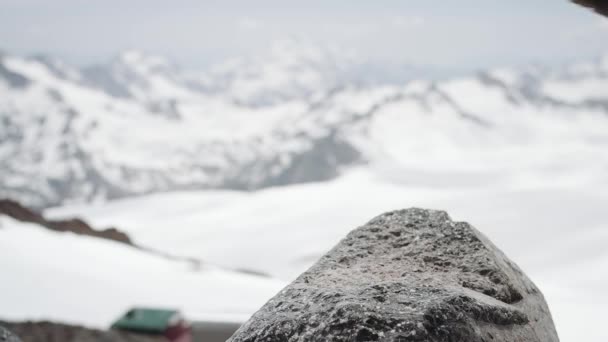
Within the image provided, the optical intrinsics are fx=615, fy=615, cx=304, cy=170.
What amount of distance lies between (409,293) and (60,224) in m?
51.9

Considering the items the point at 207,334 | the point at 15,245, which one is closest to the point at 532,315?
the point at 207,334

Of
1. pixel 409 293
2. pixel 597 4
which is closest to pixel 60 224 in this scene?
pixel 409 293

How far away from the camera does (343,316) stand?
369 cm

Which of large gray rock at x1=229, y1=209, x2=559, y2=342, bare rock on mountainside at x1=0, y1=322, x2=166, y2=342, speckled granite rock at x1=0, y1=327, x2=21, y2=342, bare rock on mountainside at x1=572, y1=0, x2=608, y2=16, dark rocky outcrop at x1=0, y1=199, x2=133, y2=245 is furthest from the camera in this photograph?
dark rocky outcrop at x1=0, y1=199, x2=133, y2=245

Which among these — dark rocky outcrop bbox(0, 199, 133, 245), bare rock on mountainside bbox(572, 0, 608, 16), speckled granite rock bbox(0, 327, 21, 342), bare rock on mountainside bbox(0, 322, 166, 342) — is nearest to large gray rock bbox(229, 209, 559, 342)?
bare rock on mountainside bbox(572, 0, 608, 16)

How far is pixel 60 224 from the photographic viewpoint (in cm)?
5128

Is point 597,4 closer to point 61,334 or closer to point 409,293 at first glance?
point 409,293

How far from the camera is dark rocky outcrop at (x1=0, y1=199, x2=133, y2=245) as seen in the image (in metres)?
49.1

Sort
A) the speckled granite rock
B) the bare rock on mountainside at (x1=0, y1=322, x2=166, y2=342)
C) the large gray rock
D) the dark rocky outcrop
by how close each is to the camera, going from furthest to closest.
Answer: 1. the dark rocky outcrop
2. the bare rock on mountainside at (x1=0, y1=322, x2=166, y2=342)
3. the speckled granite rock
4. the large gray rock

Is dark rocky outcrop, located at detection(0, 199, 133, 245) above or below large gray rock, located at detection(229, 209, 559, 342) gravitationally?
above

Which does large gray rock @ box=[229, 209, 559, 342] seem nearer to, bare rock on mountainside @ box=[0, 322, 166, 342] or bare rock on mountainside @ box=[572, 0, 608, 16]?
bare rock on mountainside @ box=[572, 0, 608, 16]

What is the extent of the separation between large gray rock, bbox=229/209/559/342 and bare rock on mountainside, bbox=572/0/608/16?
6.65 ft

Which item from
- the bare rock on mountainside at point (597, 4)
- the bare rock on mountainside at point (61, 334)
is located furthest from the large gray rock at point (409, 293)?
the bare rock on mountainside at point (61, 334)

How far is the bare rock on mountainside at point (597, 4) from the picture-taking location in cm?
412
